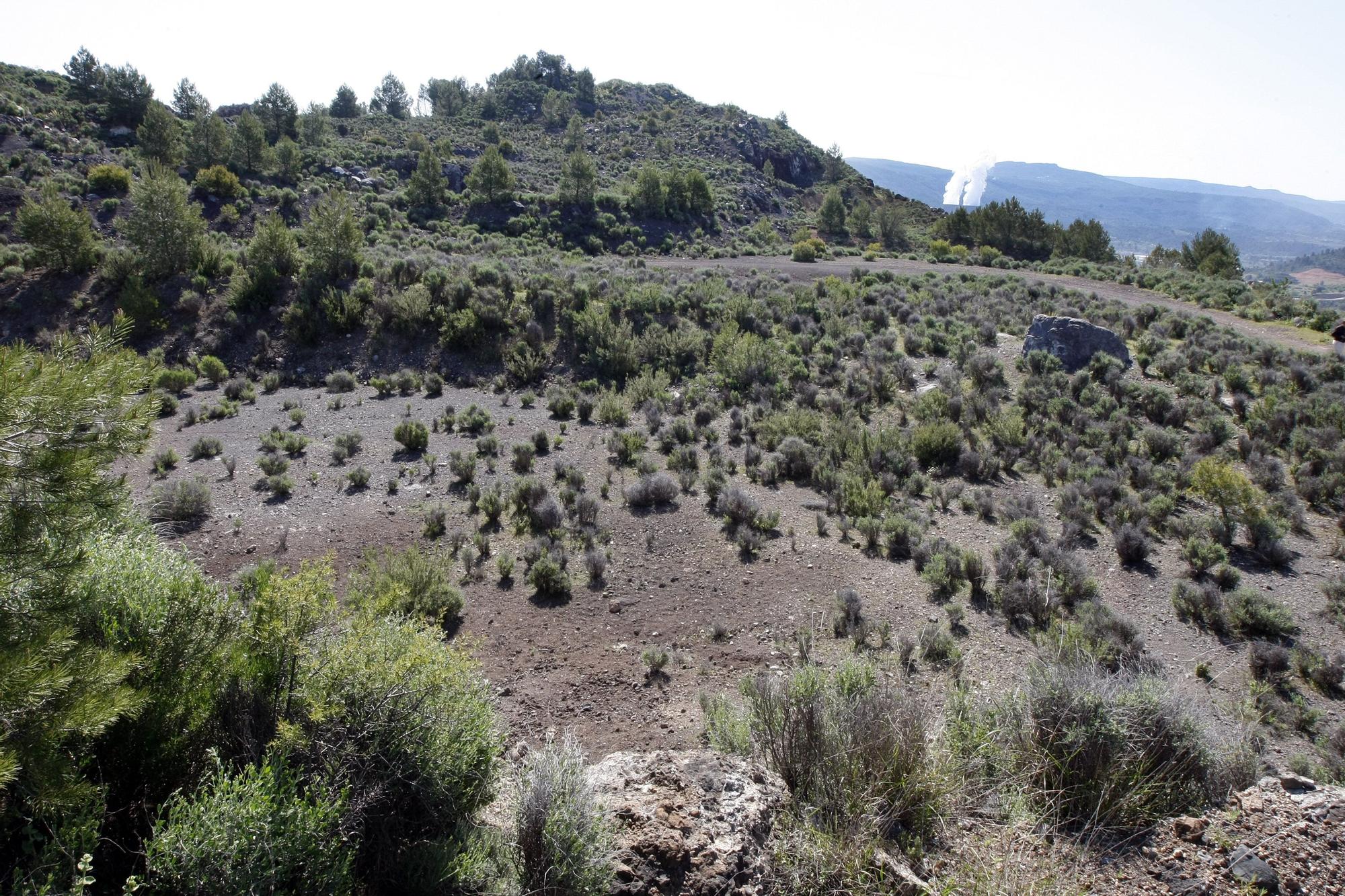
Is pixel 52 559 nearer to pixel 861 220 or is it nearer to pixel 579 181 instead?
pixel 579 181

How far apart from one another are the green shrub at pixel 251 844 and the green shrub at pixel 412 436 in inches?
427

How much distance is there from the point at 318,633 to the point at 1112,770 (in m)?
4.90

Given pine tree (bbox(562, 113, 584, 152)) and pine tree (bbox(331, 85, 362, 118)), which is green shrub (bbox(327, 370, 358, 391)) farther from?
pine tree (bbox(331, 85, 362, 118))

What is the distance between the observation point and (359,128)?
170ft

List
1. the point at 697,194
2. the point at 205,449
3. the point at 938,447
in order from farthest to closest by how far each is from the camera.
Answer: the point at 697,194, the point at 938,447, the point at 205,449

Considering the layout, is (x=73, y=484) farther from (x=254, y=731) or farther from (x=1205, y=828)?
(x=1205, y=828)

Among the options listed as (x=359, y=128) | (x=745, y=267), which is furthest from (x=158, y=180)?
(x=359, y=128)

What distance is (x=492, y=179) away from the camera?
35594mm

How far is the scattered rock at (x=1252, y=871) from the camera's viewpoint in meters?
2.99

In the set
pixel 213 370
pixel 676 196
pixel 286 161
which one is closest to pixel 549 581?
pixel 213 370

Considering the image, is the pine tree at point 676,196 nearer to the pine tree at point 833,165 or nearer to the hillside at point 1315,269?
the pine tree at point 833,165

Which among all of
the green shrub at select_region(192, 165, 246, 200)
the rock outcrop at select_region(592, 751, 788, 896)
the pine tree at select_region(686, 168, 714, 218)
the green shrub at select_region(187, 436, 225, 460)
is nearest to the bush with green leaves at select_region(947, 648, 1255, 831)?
the rock outcrop at select_region(592, 751, 788, 896)

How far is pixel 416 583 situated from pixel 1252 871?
7.30 m

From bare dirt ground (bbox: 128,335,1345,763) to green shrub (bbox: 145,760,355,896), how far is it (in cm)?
310
